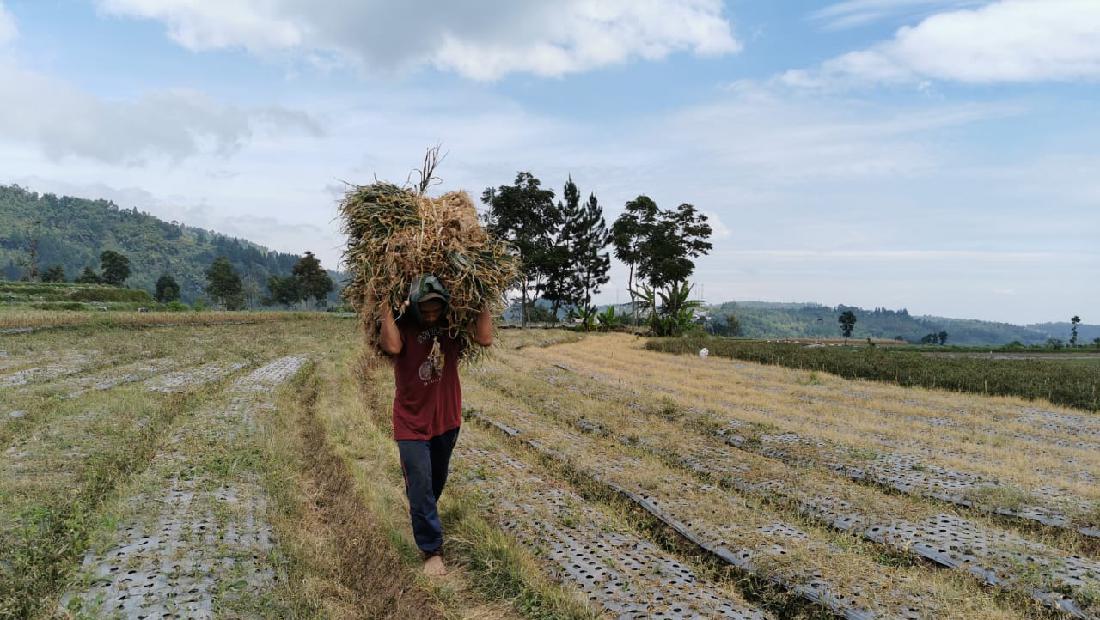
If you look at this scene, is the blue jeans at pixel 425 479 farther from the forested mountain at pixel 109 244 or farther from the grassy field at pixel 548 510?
the forested mountain at pixel 109 244

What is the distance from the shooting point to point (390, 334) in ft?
14.2

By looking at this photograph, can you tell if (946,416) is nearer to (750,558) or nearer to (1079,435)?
(1079,435)

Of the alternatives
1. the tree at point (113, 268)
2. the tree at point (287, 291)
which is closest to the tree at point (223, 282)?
the tree at point (287, 291)

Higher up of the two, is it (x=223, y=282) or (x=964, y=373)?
(x=223, y=282)

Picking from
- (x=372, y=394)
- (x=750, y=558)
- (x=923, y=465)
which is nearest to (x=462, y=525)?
(x=750, y=558)

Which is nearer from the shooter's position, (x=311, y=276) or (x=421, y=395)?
(x=421, y=395)

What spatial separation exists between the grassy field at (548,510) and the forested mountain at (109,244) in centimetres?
14166

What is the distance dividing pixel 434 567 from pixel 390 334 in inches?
67.4

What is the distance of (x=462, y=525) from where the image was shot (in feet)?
17.1

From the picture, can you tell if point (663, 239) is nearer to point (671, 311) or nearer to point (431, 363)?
point (671, 311)

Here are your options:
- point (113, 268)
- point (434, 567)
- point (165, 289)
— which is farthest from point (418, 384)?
point (165, 289)

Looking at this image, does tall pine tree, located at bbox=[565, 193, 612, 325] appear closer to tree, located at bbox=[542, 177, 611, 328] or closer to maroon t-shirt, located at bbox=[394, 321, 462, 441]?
tree, located at bbox=[542, 177, 611, 328]

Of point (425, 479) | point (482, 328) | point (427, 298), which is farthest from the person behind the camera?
point (482, 328)

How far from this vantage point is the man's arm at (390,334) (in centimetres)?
433
